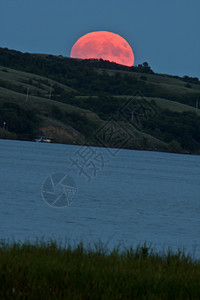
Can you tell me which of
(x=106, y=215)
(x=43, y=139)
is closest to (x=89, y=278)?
(x=106, y=215)

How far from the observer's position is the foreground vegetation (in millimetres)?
9688

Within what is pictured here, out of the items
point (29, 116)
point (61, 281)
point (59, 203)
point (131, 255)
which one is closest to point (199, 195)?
point (59, 203)

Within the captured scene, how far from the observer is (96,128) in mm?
A: 169750

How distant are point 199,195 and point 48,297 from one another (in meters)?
50.3

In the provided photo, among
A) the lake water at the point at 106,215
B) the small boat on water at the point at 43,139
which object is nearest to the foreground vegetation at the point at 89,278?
the lake water at the point at 106,215

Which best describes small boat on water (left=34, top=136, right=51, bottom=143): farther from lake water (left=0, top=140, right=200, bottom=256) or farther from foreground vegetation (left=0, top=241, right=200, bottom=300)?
foreground vegetation (left=0, top=241, right=200, bottom=300)

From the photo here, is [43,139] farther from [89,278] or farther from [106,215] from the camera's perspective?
[89,278]

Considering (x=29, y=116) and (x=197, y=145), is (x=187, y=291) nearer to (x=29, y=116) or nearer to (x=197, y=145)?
(x=29, y=116)

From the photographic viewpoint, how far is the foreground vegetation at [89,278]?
9.69 metres

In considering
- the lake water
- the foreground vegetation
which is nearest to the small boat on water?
the lake water

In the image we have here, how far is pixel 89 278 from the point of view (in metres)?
10.4

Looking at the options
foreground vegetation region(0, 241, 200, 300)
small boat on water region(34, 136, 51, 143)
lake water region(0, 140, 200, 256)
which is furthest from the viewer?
small boat on water region(34, 136, 51, 143)

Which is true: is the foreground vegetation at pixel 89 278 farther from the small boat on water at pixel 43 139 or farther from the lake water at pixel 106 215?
the small boat on water at pixel 43 139

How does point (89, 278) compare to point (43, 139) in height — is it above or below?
below
